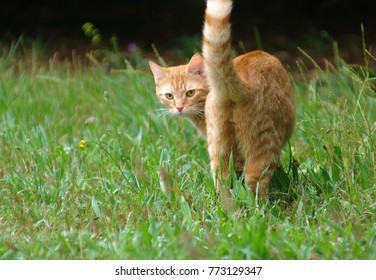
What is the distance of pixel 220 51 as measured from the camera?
448 centimetres

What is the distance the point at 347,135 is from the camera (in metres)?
5.04

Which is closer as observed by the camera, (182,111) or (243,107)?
(243,107)

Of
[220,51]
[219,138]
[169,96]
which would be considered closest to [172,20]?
[169,96]

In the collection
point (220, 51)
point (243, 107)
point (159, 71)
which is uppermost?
point (220, 51)

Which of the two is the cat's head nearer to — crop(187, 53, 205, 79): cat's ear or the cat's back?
crop(187, 53, 205, 79): cat's ear

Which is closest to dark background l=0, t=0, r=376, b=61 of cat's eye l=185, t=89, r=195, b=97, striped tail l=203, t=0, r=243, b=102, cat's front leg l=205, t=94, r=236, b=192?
cat's eye l=185, t=89, r=195, b=97

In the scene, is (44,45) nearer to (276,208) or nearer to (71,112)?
(71,112)

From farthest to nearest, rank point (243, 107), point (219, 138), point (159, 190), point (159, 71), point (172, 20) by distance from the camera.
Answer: point (172, 20) < point (159, 71) < point (159, 190) < point (219, 138) < point (243, 107)

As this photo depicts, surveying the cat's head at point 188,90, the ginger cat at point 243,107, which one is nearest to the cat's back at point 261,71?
the ginger cat at point 243,107

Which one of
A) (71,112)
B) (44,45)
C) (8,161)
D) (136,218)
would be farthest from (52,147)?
(44,45)

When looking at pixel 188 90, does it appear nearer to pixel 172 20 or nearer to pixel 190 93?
pixel 190 93

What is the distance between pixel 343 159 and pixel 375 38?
518 centimetres

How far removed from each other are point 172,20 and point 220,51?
630 cm
